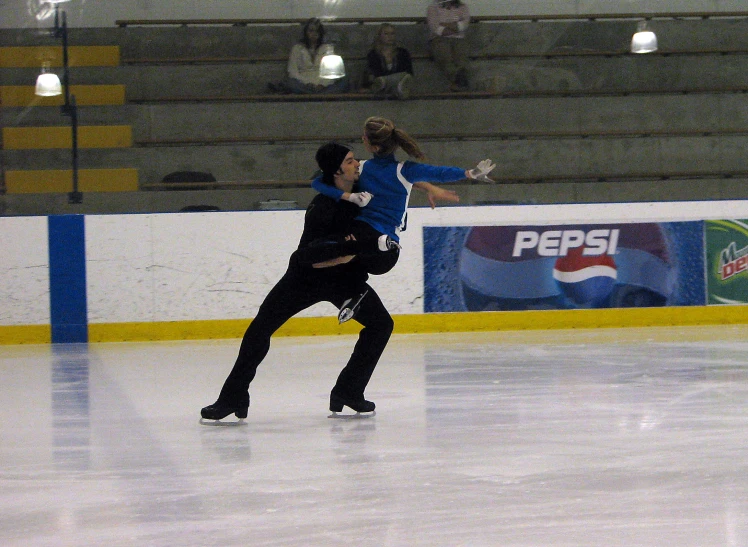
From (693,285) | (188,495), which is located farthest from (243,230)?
(188,495)

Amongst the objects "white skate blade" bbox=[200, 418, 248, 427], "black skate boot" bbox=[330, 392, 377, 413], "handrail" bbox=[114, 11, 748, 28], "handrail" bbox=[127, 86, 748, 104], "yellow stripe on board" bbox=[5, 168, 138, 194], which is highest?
"handrail" bbox=[114, 11, 748, 28]

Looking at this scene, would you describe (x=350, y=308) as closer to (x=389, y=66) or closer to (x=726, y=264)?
(x=726, y=264)

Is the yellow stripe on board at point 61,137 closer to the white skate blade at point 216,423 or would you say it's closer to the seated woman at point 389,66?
the seated woman at point 389,66

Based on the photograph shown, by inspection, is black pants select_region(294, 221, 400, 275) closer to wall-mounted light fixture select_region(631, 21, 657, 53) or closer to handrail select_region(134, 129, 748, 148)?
handrail select_region(134, 129, 748, 148)

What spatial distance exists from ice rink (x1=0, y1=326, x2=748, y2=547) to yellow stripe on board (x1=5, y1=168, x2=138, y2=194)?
9.02ft

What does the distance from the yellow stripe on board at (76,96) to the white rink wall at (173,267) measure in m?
1.43

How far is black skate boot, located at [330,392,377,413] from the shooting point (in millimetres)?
4906

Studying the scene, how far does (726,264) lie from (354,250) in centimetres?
611

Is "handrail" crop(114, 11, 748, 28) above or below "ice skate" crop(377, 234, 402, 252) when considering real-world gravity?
above

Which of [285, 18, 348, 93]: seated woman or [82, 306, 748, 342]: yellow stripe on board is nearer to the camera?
[82, 306, 748, 342]: yellow stripe on board

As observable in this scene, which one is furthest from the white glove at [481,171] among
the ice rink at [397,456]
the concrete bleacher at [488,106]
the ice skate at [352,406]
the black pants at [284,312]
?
the concrete bleacher at [488,106]

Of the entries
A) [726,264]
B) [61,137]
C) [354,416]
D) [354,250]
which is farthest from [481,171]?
[61,137]

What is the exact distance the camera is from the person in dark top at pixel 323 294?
181 inches

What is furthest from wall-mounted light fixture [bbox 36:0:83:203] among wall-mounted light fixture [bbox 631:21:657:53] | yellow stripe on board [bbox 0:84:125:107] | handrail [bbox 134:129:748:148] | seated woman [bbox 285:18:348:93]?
wall-mounted light fixture [bbox 631:21:657:53]
